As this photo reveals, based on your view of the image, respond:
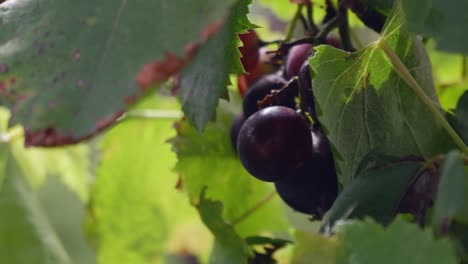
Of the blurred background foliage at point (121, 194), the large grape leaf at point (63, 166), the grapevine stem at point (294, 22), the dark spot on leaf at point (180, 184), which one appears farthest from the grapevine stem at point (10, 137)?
the grapevine stem at point (294, 22)

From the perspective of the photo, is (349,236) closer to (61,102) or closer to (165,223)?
(61,102)

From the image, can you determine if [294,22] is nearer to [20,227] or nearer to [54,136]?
[54,136]

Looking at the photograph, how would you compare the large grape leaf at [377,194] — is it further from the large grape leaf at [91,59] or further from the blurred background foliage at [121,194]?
the blurred background foliage at [121,194]

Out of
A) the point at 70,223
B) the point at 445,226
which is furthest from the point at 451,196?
the point at 70,223

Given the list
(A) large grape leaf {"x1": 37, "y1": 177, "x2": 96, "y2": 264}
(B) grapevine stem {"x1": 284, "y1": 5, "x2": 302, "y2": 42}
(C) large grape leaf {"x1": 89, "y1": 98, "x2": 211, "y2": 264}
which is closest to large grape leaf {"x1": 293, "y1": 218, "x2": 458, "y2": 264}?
(B) grapevine stem {"x1": 284, "y1": 5, "x2": 302, "y2": 42}

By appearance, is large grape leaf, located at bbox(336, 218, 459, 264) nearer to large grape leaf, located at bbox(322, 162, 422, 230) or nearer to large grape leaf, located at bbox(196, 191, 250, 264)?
large grape leaf, located at bbox(322, 162, 422, 230)

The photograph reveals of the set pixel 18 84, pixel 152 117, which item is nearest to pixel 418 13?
pixel 18 84
